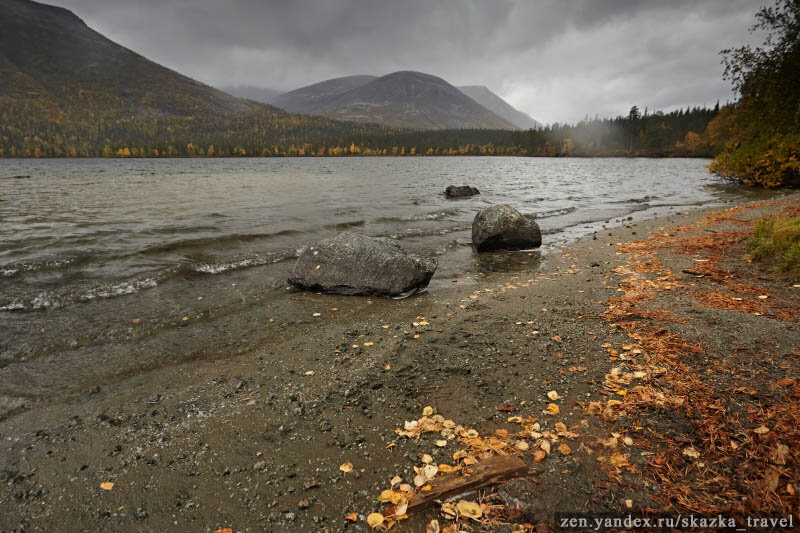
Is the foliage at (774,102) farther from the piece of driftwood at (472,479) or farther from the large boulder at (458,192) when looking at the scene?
the piece of driftwood at (472,479)

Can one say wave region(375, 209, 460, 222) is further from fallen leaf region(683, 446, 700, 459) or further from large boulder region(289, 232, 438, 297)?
fallen leaf region(683, 446, 700, 459)

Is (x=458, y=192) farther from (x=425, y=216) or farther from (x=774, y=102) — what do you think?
(x=774, y=102)

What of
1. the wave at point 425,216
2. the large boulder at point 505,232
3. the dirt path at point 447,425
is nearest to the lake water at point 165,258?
the wave at point 425,216

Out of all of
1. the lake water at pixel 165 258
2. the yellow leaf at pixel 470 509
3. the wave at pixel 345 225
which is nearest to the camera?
the yellow leaf at pixel 470 509

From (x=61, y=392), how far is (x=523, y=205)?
25262 millimetres

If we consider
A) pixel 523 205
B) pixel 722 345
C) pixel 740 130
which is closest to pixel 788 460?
pixel 722 345

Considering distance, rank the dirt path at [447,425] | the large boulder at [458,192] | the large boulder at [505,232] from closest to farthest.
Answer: the dirt path at [447,425]
the large boulder at [505,232]
the large boulder at [458,192]

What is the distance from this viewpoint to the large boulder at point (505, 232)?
13117mm

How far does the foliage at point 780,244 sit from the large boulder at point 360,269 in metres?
7.38

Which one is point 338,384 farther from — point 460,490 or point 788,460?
point 788,460

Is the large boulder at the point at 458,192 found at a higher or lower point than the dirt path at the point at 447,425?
higher

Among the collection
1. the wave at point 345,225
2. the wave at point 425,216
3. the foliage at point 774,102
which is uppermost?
the foliage at point 774,102

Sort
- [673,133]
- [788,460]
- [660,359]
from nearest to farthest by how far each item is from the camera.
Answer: [788,460], [660,359], [673,133]

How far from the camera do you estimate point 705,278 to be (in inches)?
311
